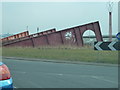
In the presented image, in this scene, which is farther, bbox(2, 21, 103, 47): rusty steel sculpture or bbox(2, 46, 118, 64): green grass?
bbox(2, 21, 103, 47): rusty steel sculpture

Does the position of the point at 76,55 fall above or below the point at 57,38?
below

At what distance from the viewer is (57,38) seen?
35.5m

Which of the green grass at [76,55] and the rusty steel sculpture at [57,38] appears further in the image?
the rusty steel sculpture at [57,38]

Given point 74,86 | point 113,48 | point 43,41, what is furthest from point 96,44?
point 43,41

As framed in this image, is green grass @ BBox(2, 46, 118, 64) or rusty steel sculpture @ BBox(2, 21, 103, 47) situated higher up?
rusty steel sculpture @ BBox(2, 21, 103, 47)

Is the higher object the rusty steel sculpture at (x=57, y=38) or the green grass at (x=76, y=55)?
the rusty steel sculpture at (x=57, y=38)

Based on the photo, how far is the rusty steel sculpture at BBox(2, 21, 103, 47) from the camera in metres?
34.7

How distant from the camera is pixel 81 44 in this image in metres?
36.1

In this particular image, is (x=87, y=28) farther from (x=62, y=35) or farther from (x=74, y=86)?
(x=74, y=86)

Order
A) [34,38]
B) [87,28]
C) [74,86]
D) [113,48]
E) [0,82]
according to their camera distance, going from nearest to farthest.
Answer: [0,82], [74,86], [113,48], [34,38], [87,28]

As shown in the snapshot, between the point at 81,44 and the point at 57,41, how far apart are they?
11.4 feet

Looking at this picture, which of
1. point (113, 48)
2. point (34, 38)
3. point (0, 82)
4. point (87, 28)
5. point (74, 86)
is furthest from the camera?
point (87, 28)

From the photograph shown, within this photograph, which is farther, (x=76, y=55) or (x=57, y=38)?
(x=57, y=38)

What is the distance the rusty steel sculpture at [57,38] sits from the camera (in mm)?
34688
